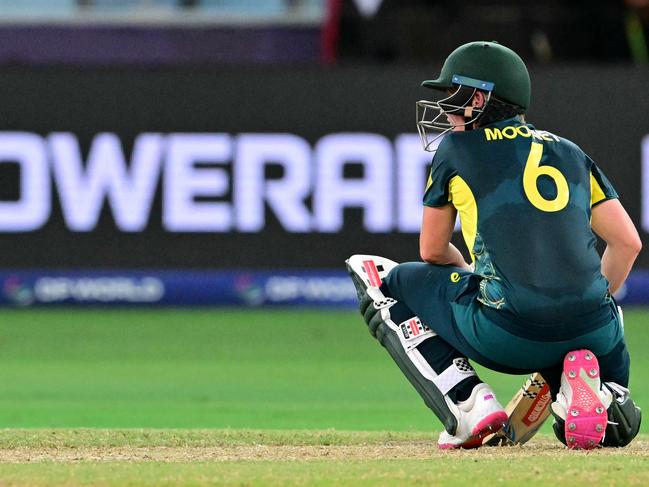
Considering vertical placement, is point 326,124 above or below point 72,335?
above

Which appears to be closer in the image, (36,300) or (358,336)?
(358,336)

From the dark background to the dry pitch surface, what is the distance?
739cm

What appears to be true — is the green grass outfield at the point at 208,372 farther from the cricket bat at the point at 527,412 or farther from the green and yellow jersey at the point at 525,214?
the green and yellow jersey at the point at 525,214

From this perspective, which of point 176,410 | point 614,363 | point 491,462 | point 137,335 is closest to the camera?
point 491,462

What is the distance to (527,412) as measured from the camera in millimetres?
7137

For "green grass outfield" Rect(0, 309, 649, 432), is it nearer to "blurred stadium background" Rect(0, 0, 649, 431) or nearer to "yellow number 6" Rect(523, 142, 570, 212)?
"blurred stadium background" Rect(0, 0, 649, 431)

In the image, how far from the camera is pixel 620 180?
1537 centimetres

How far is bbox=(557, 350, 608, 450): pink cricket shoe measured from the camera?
261 inches

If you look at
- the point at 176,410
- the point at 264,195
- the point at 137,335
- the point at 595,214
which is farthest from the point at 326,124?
the point at 595,214

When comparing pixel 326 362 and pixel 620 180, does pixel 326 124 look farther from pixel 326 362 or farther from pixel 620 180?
pixel 326 362

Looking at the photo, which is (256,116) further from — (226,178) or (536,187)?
(536,187)

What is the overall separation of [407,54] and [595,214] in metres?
11.2

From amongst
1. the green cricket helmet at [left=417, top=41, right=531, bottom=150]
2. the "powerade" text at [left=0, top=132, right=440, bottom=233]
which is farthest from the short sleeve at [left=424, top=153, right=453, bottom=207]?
the "powerade" text at [left=0, top=132, right=440, bottom=233]

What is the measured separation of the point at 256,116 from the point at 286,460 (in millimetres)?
9034
